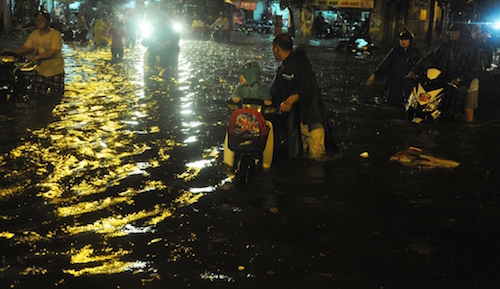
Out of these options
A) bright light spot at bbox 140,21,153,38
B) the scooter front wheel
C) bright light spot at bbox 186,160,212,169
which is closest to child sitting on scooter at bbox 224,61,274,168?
the scooter front wheel

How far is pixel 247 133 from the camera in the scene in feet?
22.3

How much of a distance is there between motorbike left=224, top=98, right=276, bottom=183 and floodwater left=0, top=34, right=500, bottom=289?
23 cm

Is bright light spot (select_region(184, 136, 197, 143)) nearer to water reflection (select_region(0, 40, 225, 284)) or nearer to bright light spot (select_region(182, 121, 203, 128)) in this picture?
water reflection (select_region(0, 40, 225, 284))

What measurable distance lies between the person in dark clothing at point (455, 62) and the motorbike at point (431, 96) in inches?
2.7

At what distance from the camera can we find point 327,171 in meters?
7.53

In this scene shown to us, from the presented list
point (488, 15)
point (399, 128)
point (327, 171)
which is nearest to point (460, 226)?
point (327, 171)

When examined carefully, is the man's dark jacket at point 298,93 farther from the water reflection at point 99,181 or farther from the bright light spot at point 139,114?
the bright light spot at point 139,114

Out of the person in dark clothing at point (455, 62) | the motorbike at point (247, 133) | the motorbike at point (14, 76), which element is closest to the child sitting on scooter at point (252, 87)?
the motorbike at point (247, 133)

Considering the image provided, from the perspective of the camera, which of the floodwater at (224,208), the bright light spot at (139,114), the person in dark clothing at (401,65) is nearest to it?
the floodwater at (224,208)

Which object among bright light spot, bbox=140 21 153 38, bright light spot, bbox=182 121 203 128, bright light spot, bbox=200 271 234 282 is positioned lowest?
bright light spot, bbox=200 271 234 282

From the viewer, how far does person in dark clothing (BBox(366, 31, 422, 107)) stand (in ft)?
38.9

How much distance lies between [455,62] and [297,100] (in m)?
4.58

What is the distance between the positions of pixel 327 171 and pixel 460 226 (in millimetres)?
2112

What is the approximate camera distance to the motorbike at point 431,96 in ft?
35.2
